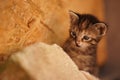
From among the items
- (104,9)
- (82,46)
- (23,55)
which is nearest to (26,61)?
(23,55)

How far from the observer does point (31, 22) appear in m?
2.64

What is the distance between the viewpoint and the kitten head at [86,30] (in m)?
2.60

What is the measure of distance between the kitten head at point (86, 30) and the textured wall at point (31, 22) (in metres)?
0.21

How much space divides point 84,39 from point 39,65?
23.0 inches

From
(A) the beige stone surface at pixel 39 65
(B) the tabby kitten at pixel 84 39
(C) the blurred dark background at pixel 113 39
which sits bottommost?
(C) the blurred dark background at pixel 113 39

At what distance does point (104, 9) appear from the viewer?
3.83m

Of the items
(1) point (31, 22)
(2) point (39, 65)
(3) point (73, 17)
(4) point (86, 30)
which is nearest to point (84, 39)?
(4) point (86, 30)

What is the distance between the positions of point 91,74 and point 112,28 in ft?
4.28

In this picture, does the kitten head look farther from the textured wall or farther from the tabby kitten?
the textured wall

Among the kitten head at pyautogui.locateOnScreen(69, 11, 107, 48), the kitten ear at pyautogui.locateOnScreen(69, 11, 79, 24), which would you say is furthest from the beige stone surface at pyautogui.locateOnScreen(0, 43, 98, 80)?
the kitten ear at pyautogui.locateOnScreen(69, 11, 79, 24)

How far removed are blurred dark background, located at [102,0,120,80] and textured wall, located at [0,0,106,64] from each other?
90 centimetres

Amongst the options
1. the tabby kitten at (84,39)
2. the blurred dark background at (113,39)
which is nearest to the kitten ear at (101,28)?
the tabby kitten at (84,39)

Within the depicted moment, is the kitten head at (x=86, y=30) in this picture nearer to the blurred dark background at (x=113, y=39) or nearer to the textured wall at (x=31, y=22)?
the textured wall at (x=31, y=22)

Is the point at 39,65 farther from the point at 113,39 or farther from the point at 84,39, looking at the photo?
the point at 113,39
